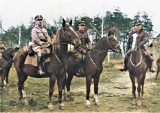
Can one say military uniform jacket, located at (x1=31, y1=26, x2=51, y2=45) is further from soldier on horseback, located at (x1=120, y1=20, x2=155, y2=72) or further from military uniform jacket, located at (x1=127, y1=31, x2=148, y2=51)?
military uniform jacket, located at (x1=127, y1=31, x2=148, y2=51)

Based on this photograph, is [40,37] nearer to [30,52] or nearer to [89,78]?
[30,52]

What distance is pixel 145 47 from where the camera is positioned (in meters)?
12.6

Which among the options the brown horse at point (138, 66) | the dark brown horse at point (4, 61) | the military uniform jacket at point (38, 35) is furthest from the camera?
the dark brown horse at point (4, 61)

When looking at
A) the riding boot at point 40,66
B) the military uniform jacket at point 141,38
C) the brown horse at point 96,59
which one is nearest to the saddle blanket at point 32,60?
the riding boot at point 40,66

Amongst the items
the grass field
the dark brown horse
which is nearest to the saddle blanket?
the grass field

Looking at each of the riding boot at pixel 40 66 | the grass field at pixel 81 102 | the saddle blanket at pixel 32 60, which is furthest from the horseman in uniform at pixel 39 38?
the grass field at pixel 81 102

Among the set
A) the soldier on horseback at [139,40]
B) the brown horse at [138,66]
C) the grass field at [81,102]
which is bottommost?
the grass field at [81,102]

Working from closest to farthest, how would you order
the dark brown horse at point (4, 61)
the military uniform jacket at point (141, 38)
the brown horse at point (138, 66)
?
the brown horse at point (138, 66) < the military uniform jacket at point (141, 38) < the dark brown horse at point (4, 61)

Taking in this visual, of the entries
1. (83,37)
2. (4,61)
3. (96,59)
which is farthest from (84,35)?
(4,61)

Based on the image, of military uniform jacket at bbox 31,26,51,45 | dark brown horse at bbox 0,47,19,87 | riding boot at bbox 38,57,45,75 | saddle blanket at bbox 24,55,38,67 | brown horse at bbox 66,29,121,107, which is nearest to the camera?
riding boot at bbox 38,57,45,75

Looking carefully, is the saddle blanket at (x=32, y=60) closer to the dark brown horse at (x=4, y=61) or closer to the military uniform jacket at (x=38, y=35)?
the military uniform jacket at (x=38, y=35)

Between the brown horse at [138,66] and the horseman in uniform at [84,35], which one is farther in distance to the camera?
the horseman in uniform at [84,35]

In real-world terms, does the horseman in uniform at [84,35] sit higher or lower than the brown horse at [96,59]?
higher

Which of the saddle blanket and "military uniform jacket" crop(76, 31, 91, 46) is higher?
"military uniform jacket" crop(76, 31, 91, 46)
